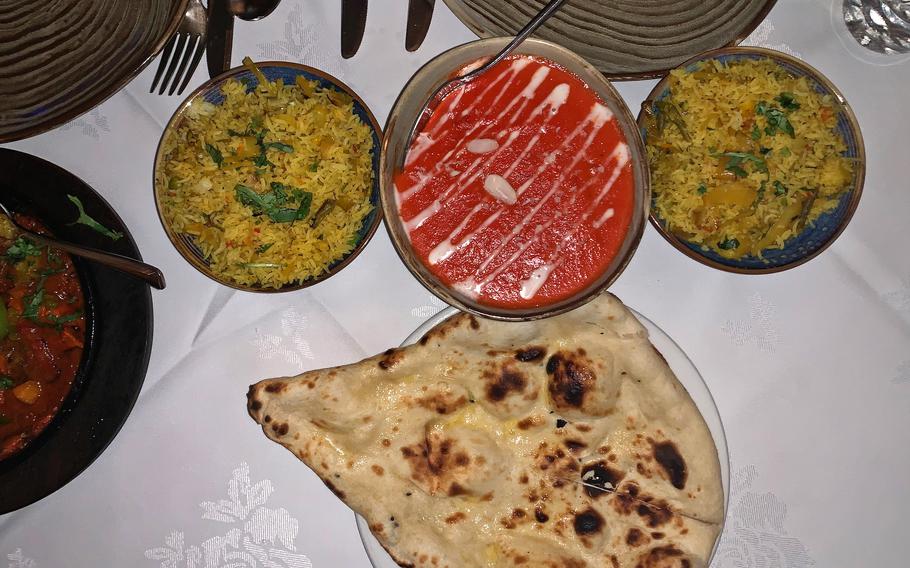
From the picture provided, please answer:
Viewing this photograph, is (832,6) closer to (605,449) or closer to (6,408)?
(605,449)

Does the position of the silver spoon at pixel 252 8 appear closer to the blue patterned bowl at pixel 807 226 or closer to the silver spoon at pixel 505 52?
the silver spoon at pixel 505 52

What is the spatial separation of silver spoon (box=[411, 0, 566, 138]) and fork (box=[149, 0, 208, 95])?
34.0 inches

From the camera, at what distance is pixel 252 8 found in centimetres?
222

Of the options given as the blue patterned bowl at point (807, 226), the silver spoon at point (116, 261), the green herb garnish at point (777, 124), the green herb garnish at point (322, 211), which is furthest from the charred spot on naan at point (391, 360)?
the green herb garnish at point (777, 124)

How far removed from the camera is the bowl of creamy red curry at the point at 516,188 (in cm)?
194

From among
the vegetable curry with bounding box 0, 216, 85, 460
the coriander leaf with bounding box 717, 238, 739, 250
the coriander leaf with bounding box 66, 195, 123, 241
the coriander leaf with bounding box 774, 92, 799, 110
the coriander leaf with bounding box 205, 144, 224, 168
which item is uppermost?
the coriander leaf with bounding box 774, 92, 799, 110

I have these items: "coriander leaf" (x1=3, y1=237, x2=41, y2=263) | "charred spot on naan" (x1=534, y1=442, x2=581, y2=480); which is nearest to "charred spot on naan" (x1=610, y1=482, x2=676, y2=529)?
"charred spot on naan" (x1=534, y1=442, x2=581, y2=480)

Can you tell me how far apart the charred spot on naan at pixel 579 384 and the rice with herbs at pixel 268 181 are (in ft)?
2.50

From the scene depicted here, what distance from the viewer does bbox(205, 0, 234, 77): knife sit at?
7.07 ft

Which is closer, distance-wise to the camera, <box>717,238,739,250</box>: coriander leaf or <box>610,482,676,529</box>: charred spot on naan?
<box>610,482,676,529</box>: charred spot on naan

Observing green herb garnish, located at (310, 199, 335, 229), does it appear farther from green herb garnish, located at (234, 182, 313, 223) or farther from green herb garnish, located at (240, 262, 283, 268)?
green herb garnish, located at (240, 262, 283, 268)

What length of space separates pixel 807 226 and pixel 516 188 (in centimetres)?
97

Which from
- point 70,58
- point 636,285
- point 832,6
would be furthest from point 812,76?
point 70,58

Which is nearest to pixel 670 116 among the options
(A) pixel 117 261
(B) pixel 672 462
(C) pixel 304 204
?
(B) pixel 672 462
